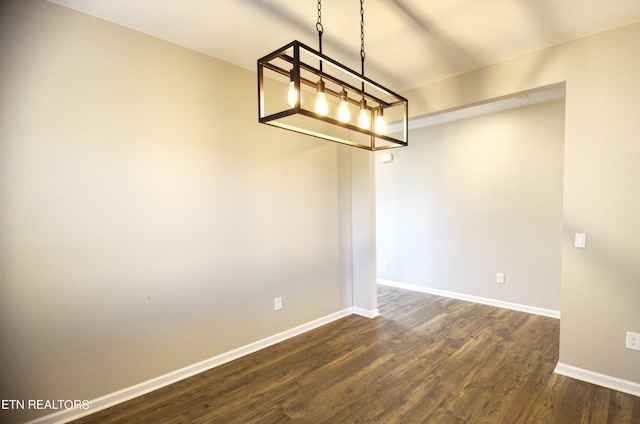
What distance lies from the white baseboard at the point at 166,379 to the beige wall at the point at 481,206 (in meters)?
2.33

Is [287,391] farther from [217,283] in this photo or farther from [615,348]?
[615,348]

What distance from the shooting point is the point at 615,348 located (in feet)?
7.72

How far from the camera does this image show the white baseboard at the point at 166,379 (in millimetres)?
2023

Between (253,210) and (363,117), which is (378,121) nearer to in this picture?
(363,117)

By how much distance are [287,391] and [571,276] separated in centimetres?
247

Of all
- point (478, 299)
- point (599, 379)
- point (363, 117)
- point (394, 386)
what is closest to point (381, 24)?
point (363, 117)

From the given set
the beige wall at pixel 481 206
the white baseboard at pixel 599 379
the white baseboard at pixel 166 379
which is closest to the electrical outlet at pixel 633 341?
the white baseboard at pixel 599 379

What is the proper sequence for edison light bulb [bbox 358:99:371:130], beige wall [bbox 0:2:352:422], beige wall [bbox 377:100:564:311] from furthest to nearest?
1. beige wall [bbox 377:100:564:311]
2. beige wall [bbox 0:2:352:422]
3. edison light bulb [bbox 358:99:371:130]

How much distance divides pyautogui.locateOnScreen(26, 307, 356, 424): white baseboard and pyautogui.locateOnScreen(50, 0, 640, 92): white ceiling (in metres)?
2.66

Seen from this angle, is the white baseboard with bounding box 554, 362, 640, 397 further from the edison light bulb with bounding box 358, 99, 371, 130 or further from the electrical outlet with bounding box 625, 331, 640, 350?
the edison light bulb with bounding box 358, 99, 371, 130

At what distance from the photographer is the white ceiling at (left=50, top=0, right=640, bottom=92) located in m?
2.05

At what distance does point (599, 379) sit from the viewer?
7.91ft

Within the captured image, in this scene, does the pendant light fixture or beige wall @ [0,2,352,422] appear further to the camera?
beige wall @ [0,2,352,422]

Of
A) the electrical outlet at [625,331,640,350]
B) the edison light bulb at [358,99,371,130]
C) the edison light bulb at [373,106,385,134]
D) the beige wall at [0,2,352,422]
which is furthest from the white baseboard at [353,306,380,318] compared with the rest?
the edison light bulb at [358,99,371,130]
